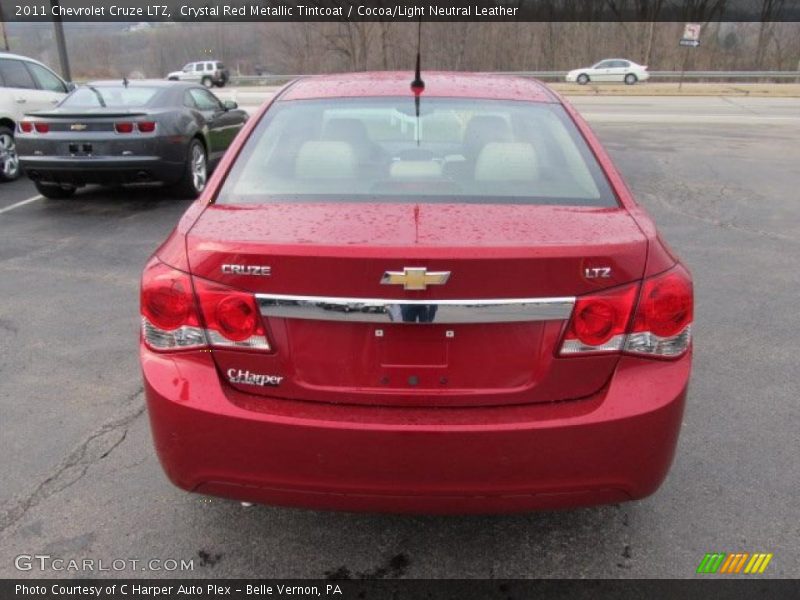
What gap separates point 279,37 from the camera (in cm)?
5253

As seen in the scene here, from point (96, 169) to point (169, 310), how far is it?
20.9ft

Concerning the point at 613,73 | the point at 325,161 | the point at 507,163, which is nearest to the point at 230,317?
the point at 325,161

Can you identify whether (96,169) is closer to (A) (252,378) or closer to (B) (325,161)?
(B) (325,161)

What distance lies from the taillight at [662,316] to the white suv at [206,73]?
157 ft

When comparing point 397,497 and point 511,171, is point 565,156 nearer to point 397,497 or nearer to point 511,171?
point 511,171

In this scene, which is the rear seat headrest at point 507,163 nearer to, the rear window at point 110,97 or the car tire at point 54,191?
the rear window at point 110,97

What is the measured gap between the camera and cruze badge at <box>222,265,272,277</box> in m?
1.98

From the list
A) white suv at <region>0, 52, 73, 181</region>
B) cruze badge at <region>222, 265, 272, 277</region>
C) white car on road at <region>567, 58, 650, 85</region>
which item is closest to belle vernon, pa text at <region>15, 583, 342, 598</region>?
cruze badge at <region>222, 265, 272, 277</region>

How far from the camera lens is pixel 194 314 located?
209cm

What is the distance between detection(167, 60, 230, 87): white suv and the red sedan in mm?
47585

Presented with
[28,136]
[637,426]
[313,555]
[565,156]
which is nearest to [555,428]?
[637,426]

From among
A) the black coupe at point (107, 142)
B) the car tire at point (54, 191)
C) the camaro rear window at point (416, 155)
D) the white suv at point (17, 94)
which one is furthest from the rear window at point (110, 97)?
the camaro rear window at point (416, 155)

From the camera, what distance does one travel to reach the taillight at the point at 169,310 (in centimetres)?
210

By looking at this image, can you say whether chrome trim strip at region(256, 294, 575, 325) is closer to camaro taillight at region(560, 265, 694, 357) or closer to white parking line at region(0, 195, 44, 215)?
camaro taillight at region(560, 265, 694, 357)
